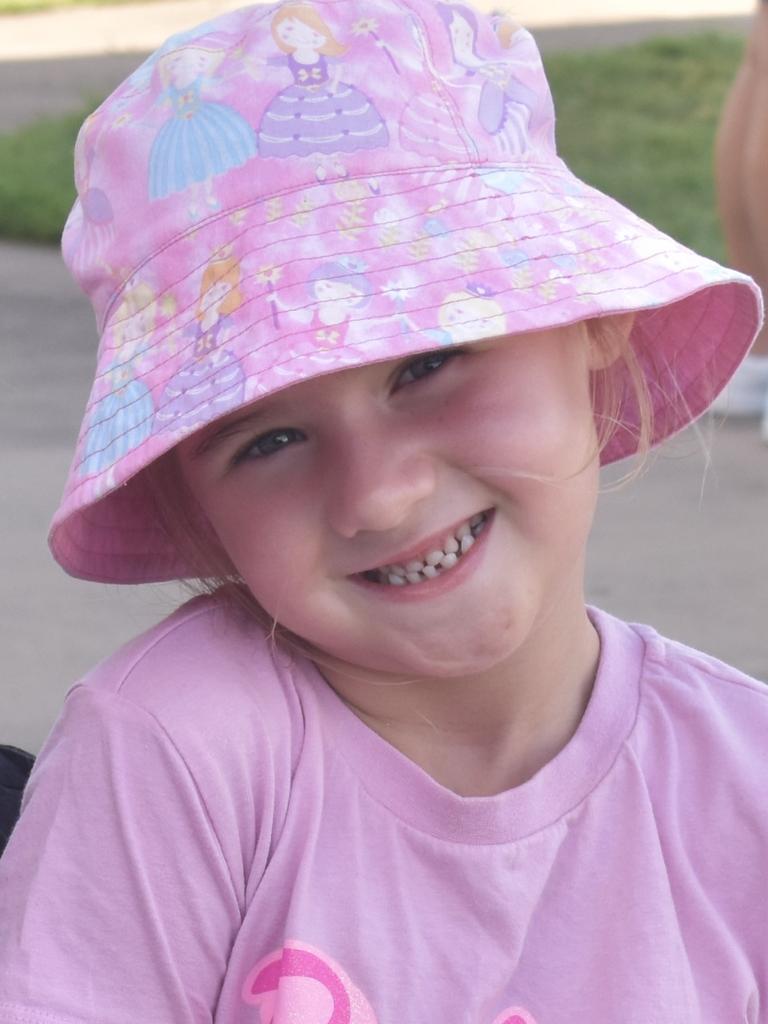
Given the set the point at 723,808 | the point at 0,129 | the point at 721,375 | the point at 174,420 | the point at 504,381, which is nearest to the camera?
the point at 174,420

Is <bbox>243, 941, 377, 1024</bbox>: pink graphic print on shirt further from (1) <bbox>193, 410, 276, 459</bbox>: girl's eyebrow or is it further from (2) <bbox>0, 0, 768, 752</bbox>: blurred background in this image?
(2) <bbox>0, 0, 768, 752</bbox>: blurred background

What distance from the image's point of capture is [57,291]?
5.62m

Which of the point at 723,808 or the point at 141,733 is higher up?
the point at 141,733

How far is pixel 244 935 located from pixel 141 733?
0.71ft

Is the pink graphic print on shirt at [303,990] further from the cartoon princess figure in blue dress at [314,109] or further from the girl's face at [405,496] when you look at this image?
the cartoon princess figure in blue dress at [314,109]

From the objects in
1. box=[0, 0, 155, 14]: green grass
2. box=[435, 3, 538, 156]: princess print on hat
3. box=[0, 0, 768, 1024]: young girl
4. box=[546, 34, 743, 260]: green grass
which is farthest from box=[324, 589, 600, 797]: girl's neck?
box=[0, 0, 155, 14]: green grass

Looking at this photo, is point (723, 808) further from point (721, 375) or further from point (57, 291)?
point (57, 291)

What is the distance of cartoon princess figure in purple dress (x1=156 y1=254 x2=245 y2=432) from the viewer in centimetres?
157

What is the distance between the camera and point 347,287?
1.60 metres

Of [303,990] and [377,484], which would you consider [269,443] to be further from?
[303,990]

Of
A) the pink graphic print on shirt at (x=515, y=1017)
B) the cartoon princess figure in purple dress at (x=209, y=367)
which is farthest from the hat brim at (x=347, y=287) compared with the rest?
the pink graphic print on shirt at (x=515, y=1017)

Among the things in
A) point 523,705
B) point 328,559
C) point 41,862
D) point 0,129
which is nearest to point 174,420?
point 328,559

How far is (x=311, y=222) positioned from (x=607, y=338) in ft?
1.32

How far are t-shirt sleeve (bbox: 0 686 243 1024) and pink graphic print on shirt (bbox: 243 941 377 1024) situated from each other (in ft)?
0.15
